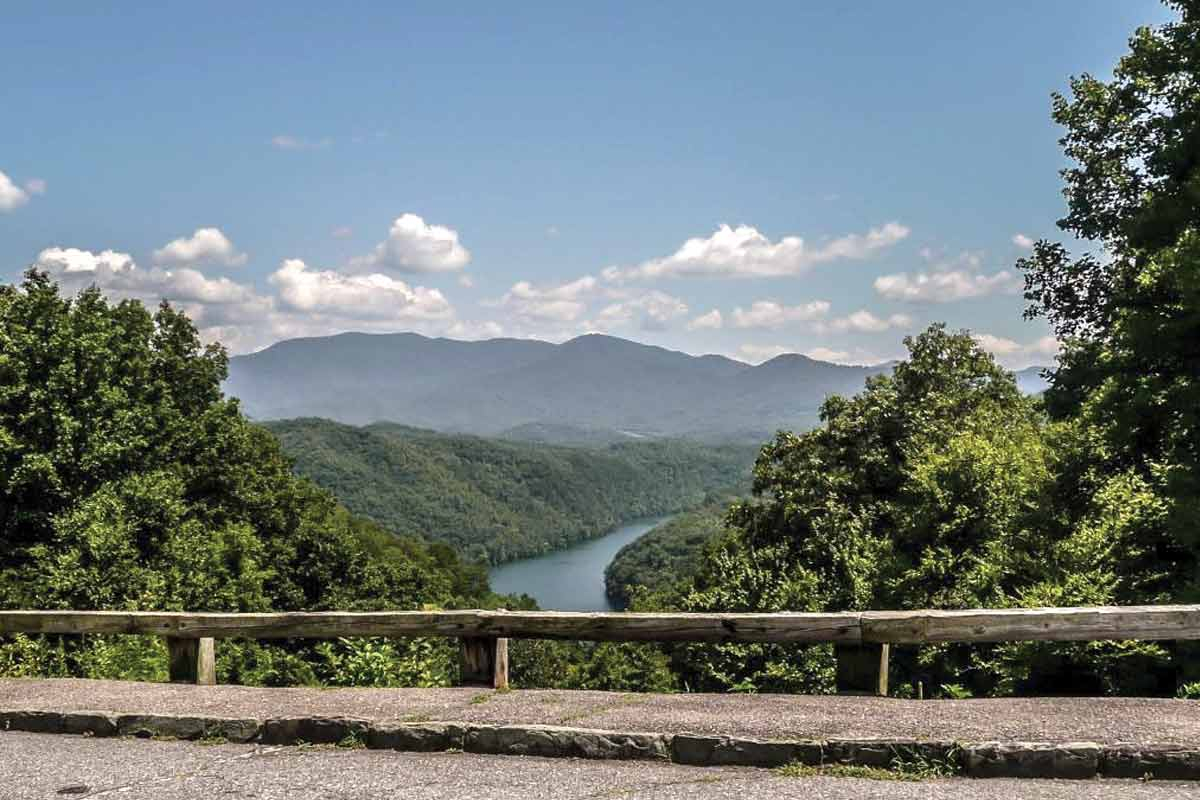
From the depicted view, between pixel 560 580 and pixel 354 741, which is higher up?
pixel 354 741

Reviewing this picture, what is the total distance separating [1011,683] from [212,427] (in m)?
28.9

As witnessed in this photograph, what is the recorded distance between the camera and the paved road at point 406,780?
15.8 ft

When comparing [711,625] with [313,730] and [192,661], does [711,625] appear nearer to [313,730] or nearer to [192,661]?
[313,730]

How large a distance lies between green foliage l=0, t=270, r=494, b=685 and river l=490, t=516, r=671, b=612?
3623 inches

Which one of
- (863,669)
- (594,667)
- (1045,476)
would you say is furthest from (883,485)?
(594,667)

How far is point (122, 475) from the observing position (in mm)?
26172

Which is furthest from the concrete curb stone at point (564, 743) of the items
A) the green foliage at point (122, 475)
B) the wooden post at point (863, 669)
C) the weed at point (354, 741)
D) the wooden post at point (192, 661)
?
the green foliage at point (122, 475)

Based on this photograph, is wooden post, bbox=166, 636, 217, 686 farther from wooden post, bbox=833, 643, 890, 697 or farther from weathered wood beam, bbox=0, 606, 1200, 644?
wooden post, bbox=833, 643, 890, 697

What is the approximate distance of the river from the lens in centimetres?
13175

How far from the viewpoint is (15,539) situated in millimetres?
25203

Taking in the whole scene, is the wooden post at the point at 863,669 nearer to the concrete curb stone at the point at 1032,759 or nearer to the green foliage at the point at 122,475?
the concrete curb stone at the point at 1032,759

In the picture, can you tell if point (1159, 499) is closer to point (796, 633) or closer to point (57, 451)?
point (796, 633)

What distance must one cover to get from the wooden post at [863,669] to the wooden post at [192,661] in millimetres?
5647

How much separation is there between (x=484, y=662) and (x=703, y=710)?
2.01 meters
